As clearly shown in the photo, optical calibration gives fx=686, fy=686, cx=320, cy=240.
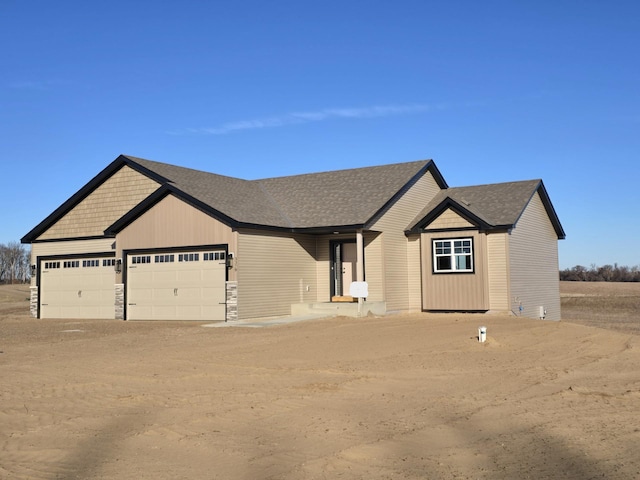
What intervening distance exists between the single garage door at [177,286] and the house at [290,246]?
48 millimetres

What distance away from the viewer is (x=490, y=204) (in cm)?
2503

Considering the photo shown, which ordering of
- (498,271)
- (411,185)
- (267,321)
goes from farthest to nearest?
(411,185) < (498,271) < (267,321)

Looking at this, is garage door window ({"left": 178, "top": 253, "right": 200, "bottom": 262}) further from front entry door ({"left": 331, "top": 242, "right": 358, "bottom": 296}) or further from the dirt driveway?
the dirt driveway

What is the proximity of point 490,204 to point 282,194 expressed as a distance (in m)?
8.19

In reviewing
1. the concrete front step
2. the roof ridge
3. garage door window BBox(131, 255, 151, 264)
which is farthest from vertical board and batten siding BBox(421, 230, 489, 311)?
garage door window BBox(131, 255, 151, 264)

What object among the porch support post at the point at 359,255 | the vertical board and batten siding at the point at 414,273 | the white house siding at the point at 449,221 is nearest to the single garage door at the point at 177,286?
the porch support post at the point at 359,255

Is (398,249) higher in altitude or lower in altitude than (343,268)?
higher

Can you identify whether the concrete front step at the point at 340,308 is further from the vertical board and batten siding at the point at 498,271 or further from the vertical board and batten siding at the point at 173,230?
the vertical board and batten siding at the point at 498,271

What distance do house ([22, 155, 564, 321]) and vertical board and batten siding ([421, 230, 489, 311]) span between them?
0.04 meters

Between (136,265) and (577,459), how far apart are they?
20.1 metres

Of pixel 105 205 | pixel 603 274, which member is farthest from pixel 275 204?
pixel 603 274

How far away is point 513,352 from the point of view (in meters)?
14.1

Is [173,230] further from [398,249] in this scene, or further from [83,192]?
[398,249]

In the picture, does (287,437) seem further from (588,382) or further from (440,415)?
(588,382)
